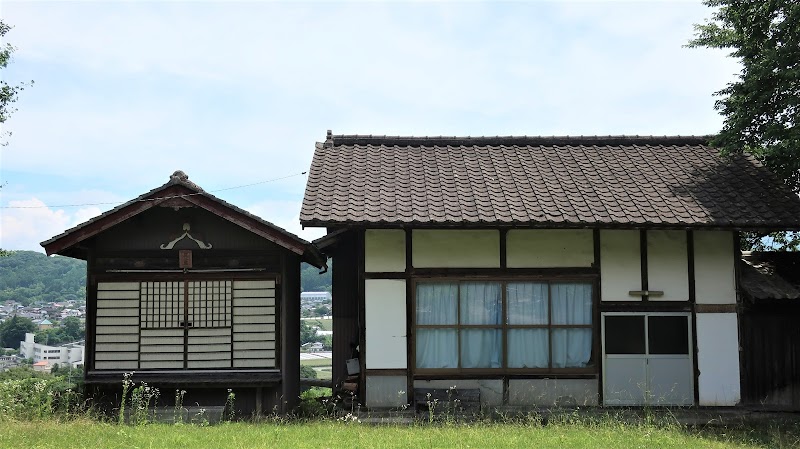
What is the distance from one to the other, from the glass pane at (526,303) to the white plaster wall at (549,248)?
39 cm

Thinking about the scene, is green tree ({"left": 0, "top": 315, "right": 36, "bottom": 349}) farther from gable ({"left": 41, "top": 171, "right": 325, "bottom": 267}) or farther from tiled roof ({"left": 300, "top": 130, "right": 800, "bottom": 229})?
tiled roof ({"left": 300, "top": 130, "right": 800, "bottom": 229})

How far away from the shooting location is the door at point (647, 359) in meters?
12.3

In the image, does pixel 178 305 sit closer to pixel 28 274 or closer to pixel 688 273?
pixel 688 273

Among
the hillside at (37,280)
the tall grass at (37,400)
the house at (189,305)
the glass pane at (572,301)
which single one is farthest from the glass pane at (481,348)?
the hillside at (37,280)

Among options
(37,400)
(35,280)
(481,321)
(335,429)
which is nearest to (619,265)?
(481,321)

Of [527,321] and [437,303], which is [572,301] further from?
[437,303]

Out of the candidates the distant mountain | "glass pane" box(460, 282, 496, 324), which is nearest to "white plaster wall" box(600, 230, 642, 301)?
"glass pane" box(460, 282, 496, 324)

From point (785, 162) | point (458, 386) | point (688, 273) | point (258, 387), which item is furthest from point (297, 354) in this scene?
point (785, 162)

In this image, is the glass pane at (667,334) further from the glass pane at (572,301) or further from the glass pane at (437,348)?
the glass pane at (437,348)

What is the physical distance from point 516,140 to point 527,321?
4991mm

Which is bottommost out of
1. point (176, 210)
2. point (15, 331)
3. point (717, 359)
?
point (15, 331)

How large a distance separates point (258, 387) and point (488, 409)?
406 cm

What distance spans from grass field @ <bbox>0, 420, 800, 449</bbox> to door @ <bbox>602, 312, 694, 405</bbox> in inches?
57.9

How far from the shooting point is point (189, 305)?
41.3 ft
